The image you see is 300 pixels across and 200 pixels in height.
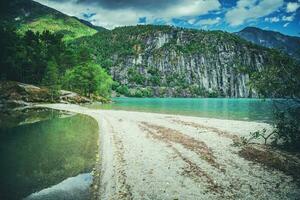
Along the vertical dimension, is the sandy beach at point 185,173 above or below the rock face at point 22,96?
below

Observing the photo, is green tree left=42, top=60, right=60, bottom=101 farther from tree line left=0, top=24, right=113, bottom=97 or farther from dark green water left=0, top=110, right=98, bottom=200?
dark green water left=0, top=110, right=98, bottom=200

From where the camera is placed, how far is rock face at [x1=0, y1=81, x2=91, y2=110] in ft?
190

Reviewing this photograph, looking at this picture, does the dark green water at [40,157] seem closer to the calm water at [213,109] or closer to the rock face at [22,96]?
the calm water at [213,109]

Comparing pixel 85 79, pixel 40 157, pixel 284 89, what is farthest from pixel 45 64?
pixel 284 89

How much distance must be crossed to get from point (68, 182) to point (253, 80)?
1633 cm

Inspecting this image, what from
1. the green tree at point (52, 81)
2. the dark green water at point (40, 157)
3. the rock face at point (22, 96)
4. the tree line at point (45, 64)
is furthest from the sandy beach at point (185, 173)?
the tree line at point (45, 64)

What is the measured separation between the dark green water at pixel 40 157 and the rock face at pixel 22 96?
109 ft

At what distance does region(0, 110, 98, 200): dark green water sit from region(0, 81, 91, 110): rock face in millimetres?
33248

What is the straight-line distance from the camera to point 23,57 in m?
73.1

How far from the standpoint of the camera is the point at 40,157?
17250mm

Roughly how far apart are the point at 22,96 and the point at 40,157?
5071 cm

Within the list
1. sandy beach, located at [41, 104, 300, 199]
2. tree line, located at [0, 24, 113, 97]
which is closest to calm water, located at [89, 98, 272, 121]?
sandy beach, located at [41, 104, 300, 199]

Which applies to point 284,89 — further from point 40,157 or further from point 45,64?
point 45,64

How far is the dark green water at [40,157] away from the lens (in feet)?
41.8
